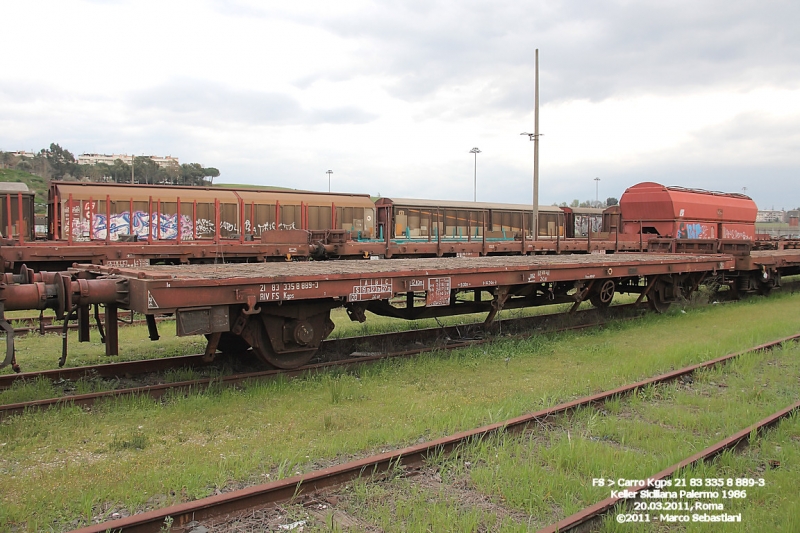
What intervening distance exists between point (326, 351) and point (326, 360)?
1.52 ft

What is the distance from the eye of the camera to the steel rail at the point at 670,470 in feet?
11.4

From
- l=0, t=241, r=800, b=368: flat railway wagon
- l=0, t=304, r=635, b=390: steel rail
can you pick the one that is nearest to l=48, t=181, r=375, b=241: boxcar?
l=0, t=304, r=635, b=390: steel rail

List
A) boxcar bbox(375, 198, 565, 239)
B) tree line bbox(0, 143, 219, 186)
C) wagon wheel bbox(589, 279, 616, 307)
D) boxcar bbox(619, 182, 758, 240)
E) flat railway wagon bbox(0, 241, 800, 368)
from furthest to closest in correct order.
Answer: tree line bbox(0, 143, 219, 186) → boxcar bbox(375, 198, 565, 239) → boxcar bbox(619, 182, 758, 240) → wagon wheel bbox(589, 279, 616, 307) → flat railway wagon bbox(0, 241, 800, 368)

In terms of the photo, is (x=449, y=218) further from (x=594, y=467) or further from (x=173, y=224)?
(x=594, y=467)

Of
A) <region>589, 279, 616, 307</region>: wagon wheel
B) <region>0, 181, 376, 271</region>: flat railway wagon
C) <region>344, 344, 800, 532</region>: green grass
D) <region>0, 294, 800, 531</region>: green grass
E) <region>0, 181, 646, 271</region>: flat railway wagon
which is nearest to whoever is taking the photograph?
<region>344, 344, 800, 532</region>: green grass

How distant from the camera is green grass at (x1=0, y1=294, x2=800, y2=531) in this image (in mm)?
3949

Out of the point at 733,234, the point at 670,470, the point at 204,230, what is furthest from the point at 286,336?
the point at 733,234

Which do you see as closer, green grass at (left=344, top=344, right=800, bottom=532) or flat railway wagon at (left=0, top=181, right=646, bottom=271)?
green grass at (left=344, top=344, right=800, bottom=532)

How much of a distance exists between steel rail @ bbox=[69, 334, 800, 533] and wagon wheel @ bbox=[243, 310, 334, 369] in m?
2.62

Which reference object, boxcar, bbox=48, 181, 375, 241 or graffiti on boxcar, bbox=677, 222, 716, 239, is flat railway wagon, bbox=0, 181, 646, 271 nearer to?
boxcar, bbox=48, 181, 375, 241

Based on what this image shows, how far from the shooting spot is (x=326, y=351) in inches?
330

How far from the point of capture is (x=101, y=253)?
1373 centimetres

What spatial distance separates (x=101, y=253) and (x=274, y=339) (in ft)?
29.6

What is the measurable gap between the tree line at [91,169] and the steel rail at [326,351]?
74604 millimetres
